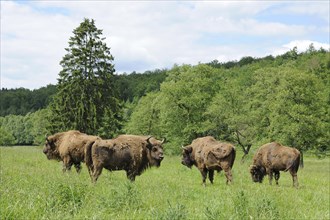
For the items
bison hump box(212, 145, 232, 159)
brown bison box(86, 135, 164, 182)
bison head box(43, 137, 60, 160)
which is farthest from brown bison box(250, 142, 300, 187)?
bison head box(43, 137, 60, 160)

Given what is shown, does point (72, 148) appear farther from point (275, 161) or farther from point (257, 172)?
point (275, 161)

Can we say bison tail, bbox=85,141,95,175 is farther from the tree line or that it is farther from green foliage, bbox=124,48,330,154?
green foliage, bbox=124,48,330,154

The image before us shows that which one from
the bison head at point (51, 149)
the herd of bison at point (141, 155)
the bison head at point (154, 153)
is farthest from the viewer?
the bison head at point (51, 149)

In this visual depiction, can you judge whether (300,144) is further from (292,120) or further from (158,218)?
(158,218)

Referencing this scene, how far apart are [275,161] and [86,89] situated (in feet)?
94.8

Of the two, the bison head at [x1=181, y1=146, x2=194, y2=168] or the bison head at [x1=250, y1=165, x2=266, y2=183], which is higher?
the bison head at [x1=181, y1=146, x2=194, y2=168]

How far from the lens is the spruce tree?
A: 43.0 m

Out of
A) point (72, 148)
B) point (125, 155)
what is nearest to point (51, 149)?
point (72, 148)

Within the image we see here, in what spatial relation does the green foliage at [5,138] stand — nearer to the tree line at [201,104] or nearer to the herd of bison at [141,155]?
the tree line at [201,104]

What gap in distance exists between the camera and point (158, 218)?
6.76 metres

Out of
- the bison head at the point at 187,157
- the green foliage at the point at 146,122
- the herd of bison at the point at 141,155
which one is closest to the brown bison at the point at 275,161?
the herd of bison at the point at 141,155

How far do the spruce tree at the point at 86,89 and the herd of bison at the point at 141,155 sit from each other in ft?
78.9

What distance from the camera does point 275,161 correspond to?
64.2 feet

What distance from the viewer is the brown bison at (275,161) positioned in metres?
18.9
